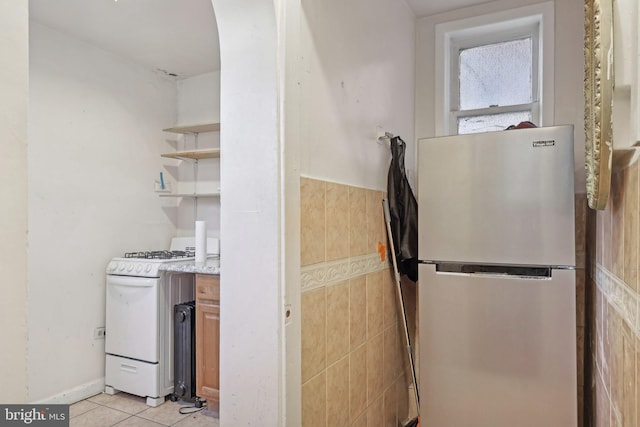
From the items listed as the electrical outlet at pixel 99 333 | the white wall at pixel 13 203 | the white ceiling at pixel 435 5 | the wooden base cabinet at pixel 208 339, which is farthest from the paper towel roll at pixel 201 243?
the white wall at pixel 13 203

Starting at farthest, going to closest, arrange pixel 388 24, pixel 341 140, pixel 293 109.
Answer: pixel 388 24
pixel 341 140
pixel 293 109

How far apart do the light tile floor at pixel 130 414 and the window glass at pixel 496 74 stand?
2703 mm

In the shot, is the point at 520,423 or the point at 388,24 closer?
the point at 520,423

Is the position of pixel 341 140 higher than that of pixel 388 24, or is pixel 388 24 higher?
pixel 388 24

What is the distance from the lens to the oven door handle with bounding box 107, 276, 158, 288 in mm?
2750

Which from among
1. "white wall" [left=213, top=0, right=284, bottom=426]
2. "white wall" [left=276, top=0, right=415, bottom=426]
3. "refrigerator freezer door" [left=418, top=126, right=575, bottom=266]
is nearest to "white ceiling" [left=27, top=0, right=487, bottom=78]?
"white wall" [left=276, top=0, right=415, bottom=426]

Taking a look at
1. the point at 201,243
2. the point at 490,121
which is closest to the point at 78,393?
the point at 201,243

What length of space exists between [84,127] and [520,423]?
324 cm

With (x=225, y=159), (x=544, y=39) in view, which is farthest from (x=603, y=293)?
(x=544, y=39)

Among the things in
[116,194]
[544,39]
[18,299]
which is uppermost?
[544,39]

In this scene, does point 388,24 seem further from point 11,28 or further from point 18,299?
point 18,299

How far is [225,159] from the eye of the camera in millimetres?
1380

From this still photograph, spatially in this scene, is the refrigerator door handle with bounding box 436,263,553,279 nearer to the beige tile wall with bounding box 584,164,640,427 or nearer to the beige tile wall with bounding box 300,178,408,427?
the beige tile wall with bounding box 584,164,640,427

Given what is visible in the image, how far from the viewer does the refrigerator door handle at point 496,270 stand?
5.91 feet
